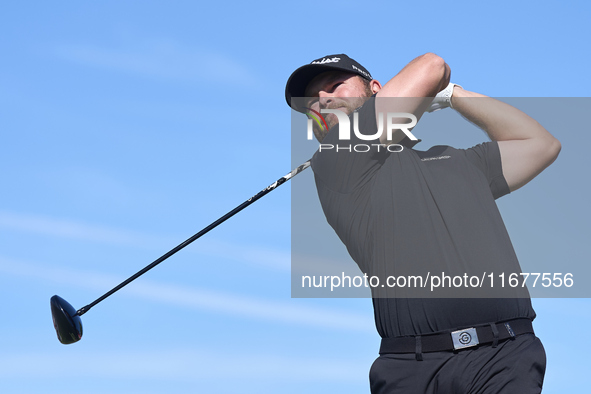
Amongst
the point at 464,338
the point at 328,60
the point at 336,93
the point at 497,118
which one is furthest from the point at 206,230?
the point at 464,338

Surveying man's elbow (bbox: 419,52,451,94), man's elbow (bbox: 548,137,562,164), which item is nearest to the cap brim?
man's elbow (bbox: 419,52,451,94)

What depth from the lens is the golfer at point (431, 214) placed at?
3275 mm

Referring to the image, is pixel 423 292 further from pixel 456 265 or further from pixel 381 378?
pixel 381 378

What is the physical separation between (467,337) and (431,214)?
2.14ft

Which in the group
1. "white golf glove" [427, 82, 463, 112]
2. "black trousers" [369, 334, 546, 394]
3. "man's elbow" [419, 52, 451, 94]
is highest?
"white golf glove" [427, 82, 463, 112]

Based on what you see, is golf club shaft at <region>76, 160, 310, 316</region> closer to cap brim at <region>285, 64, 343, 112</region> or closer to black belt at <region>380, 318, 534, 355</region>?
cap brim at <region>285, 64, 343, 112</region>

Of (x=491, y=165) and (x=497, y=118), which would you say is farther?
(x=497, y=118)

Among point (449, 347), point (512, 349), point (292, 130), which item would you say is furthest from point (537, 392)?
point (292, 130)

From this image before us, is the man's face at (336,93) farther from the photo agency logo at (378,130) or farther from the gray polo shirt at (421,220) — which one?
the gray polo shirt at (421,220)

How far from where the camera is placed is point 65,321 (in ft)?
18.8

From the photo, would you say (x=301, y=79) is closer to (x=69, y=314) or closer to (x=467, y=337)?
(x=467, y=337)

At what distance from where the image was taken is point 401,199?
3625 millimetres

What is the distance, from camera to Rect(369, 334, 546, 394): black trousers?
3211 mm

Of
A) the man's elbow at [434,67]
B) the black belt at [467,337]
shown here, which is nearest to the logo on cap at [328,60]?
the man's elbow at [434,67]
